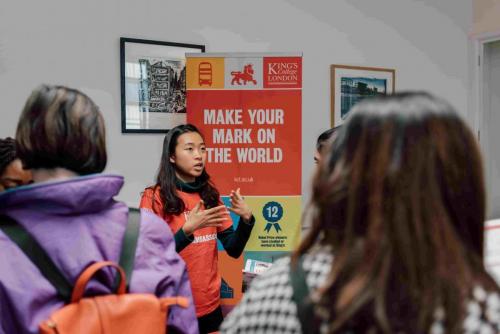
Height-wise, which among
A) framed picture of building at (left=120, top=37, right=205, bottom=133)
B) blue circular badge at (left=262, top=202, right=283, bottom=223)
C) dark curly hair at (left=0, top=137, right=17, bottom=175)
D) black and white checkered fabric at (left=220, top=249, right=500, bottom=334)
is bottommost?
blue circular badge at (left=262, top=202, right=283, bottom=223)

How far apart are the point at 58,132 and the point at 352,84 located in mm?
3505

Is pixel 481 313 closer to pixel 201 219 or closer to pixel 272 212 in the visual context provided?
pixel 201 219

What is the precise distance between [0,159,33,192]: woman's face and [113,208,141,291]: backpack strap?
0.82 metres

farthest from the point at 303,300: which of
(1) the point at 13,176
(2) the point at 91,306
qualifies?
(1) the point at 13,176

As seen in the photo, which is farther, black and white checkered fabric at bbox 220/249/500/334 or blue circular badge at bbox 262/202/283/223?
blue circular badge at bbox 262/202/283/223

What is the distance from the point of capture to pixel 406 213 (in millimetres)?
655

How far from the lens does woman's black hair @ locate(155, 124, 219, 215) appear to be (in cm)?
235

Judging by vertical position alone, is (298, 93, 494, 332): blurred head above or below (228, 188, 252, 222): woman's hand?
above

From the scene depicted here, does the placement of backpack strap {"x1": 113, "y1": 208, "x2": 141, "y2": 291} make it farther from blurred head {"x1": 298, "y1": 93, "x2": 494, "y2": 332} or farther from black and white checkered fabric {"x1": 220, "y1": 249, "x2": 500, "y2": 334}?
blurred head {"x1": 298, "y1": 93, "x2": 494, "y2": 332}

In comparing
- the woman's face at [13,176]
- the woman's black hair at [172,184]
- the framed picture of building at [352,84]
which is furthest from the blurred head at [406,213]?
the framed picture of building at [352,84]

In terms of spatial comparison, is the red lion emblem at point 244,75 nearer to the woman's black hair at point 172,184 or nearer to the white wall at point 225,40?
the white wall at point 225,40

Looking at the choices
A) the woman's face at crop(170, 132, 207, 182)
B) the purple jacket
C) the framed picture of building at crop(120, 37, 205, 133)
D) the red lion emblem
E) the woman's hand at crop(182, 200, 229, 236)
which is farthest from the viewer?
the framed picture of building at crop(120, 37, 205, 133)

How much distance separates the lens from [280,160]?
336 centimetres

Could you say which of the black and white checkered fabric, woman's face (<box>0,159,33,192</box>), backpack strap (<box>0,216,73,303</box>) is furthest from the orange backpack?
woman's face (<box>0,159,33,192</box>)
